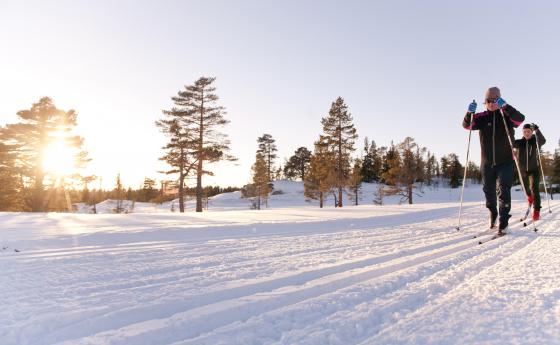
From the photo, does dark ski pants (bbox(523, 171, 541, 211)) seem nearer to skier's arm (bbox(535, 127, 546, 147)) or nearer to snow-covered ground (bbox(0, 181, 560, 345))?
skier's arm (bbox(535, 127, 546, 147))

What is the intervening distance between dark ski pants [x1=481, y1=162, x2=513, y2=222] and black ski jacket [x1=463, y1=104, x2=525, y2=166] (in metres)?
0.11

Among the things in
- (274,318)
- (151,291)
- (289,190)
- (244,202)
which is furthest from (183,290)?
(289,190)

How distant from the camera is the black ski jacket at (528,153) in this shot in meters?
8.72

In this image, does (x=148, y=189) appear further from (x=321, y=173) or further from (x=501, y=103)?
(x=501, y=103)

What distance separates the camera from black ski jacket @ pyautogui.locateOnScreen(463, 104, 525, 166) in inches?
207

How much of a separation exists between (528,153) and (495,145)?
4657mm

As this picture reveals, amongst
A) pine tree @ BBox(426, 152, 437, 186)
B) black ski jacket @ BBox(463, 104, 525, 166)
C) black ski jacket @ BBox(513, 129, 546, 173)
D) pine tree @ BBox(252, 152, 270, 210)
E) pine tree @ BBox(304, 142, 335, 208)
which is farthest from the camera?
pine tree @ BBox(426, 152, 437, 186)

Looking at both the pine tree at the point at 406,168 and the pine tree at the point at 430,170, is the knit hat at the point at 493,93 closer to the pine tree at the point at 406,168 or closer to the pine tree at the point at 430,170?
the pine tree at the point at 406,168

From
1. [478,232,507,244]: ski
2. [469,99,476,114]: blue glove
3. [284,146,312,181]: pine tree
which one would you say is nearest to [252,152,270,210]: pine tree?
[284,146,312,181]: pine tree

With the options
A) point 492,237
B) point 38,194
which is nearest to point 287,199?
point 38,194

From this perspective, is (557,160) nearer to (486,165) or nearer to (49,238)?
(486,165)

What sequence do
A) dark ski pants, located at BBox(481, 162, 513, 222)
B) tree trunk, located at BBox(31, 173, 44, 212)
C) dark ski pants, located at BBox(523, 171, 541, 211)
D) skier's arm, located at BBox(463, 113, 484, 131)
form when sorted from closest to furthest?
dark ski pants, located at BBox(481, 162, 513, 222), skier's arm, located at BBox(463, 113, 484, 131), dark ski pants, located at BBox(523, 171, 541, 211), tree trunk, located at BBox(31, 173, 44, 212)

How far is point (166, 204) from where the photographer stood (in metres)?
71.1

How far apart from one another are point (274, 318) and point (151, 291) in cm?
101
